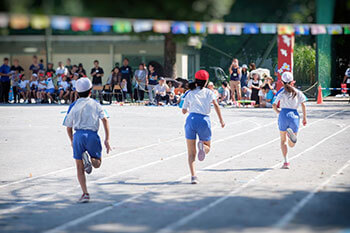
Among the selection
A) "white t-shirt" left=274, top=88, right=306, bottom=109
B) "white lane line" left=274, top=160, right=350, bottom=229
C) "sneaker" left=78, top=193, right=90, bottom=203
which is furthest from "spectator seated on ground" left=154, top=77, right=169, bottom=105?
"sneaker" left=78, top=193, right=90, bottom=203

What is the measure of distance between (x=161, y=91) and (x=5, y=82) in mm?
7880

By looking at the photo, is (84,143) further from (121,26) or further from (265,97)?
(265,97)

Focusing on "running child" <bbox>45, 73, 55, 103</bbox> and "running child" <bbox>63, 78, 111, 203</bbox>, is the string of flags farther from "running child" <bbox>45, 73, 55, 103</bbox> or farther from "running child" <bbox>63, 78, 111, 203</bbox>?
"running child" <bbox>45, 73, 55, 103</bbox>

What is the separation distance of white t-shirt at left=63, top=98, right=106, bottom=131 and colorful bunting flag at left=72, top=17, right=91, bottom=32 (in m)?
1.62

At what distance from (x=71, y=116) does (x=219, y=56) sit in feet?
99.6

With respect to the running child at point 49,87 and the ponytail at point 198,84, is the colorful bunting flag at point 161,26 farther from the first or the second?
the running child at point 49,87

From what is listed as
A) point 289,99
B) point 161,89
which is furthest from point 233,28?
point 161,89

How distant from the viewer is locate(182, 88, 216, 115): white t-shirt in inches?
465

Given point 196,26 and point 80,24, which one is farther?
point 196,26

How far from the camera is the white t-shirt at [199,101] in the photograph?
11.8m

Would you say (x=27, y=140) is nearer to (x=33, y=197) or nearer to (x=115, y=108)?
(x=33, y=197)

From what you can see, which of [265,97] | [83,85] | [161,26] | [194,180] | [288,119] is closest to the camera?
[161,26]

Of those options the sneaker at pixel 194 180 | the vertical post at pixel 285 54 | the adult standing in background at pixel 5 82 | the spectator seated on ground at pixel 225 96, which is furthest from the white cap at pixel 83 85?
the adult standing in background at pixel 5 82

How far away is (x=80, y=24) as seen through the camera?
9000 millimetres
